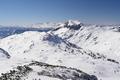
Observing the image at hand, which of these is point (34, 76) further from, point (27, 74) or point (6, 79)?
point (6, 79)

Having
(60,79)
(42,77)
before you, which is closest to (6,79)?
(42,77)

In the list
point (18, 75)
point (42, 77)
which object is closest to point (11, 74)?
point (18, 75)

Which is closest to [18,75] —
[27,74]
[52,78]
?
[27,74]

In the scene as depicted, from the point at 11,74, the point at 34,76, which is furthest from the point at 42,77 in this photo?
the point at 11,74

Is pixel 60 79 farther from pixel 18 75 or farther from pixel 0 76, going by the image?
pixel 0 76

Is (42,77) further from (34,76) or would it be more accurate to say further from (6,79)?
(6,79)

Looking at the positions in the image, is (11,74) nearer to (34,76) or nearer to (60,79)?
(34,76)

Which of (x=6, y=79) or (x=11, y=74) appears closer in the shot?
(x=6, y=79)
